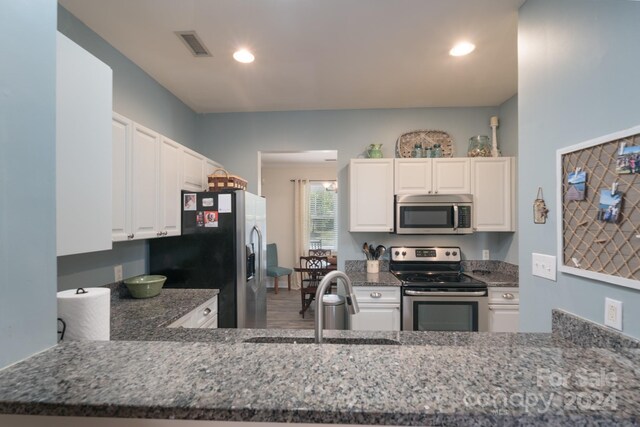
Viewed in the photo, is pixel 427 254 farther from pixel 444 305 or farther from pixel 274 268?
pixel 274 268

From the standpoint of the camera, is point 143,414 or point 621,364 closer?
point 143,414

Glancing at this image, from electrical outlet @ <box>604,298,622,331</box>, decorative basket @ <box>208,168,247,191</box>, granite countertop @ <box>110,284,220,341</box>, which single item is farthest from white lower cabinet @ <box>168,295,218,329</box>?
electrical outlet @ <box>604,298,622,331</box>

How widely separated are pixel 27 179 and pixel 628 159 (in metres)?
1.76

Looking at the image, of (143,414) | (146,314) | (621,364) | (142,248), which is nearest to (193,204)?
(142,248)

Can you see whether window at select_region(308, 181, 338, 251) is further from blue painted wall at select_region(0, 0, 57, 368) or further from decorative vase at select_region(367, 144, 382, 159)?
blue painted wall at select_region(0, 0, 57, 368)

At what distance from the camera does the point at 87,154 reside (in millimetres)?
1136

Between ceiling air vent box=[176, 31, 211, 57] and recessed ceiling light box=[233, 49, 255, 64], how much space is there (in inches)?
7.8

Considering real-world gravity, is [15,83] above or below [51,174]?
above

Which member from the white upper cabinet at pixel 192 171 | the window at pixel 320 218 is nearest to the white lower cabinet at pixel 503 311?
the white upper cabinet at pixel 192 171

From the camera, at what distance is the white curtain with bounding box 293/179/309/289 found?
602 centimetres

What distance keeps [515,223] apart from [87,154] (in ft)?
11.0

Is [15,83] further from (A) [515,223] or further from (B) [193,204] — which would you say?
(A) [515,223]

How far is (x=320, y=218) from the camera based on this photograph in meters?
6.16

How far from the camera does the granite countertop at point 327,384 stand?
0.47 m
